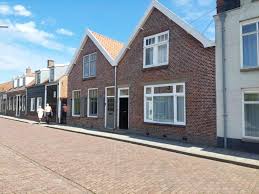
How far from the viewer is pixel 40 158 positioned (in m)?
10.2

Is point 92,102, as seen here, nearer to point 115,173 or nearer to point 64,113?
point 64,113

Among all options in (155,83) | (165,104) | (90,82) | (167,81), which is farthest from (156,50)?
(90,82)

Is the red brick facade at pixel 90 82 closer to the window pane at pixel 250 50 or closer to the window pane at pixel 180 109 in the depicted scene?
the window pane at pixel 180 109

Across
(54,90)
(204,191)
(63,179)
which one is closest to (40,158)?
(63,179)

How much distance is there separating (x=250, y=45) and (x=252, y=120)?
3.32 meters

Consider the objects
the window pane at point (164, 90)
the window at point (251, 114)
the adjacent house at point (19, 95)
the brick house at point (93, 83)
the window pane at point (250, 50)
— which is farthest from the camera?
the adjacent house at point (19, 95)

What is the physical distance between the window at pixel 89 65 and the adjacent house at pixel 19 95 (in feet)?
57.0

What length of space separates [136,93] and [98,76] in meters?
5.00

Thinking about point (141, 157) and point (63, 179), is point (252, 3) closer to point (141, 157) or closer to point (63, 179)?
point (141, 157)

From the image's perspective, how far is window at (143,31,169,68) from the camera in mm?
16188

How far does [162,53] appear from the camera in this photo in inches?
646

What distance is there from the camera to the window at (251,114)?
11.8 metres

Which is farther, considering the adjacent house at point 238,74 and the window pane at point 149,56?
the window pane at point 149,56

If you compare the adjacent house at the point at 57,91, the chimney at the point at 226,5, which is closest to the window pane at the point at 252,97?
the chimney at the point at 226,5
